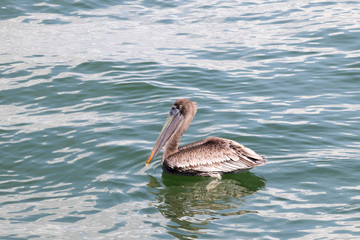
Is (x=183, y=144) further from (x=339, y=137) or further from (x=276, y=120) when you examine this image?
(x=339, y=137)

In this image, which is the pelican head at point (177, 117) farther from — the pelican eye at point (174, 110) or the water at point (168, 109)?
the water at point (168, 109)

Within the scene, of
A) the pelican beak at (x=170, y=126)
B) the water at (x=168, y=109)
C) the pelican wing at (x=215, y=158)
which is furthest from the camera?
the pelican beak at (x=170, y=126)

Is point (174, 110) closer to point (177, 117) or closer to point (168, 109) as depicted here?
point (177, 117)

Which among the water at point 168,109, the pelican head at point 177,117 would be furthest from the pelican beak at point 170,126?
the water at point 168,109

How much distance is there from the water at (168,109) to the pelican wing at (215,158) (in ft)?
0.67

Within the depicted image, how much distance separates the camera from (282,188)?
308 inches

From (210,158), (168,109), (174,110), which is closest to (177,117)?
(174,110)

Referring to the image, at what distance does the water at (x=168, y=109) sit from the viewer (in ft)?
23.8

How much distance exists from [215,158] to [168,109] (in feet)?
8.50

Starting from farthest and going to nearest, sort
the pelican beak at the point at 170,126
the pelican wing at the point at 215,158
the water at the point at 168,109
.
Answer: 1. the pelican beak at the point at 170,126
2. the pelican wing at the point at 215,158
3. the water at the point at 168,109

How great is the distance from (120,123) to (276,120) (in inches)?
98.2

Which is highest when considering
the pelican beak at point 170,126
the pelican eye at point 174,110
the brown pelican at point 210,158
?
the pelican eye at point 174,110

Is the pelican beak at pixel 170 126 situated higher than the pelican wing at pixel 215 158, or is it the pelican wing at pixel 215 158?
the pelican beak at pixel 170 126

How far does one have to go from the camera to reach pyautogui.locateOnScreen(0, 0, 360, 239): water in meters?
Answer: 7.24
